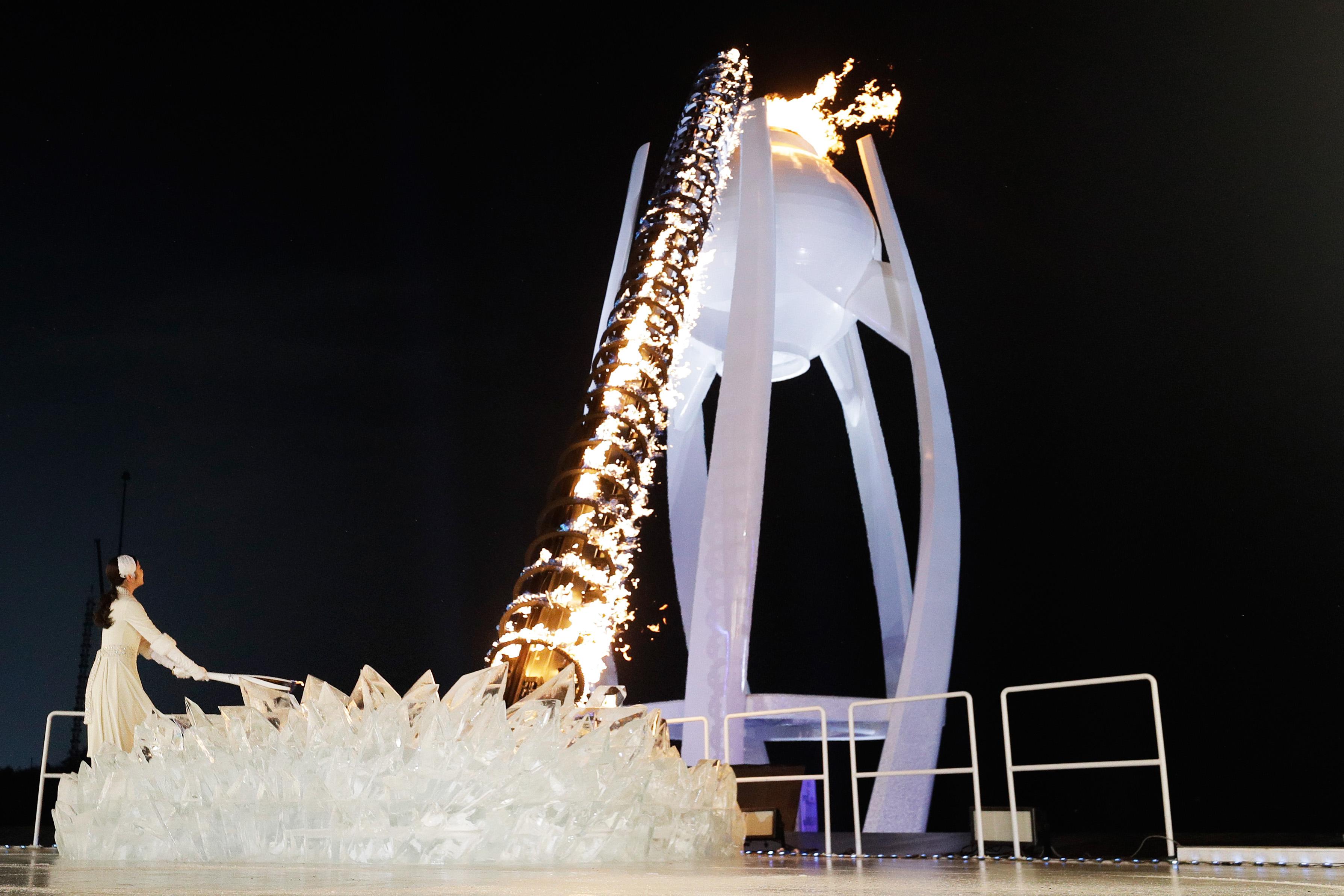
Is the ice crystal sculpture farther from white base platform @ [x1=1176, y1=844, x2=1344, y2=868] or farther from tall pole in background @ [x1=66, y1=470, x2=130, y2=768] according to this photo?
tall pole in background @ [x1=66, y1=470, x2=130, y2=768]

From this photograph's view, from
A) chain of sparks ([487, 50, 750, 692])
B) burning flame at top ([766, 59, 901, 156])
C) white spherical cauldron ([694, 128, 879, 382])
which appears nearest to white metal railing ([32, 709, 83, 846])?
chain of sparks ([487, 50, 750, 692])

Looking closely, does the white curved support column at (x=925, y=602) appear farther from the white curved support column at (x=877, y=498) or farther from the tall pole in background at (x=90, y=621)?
the tall pole in background at (x=90, y=621)

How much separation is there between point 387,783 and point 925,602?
A: 6377 mm

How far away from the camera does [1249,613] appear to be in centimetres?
1045

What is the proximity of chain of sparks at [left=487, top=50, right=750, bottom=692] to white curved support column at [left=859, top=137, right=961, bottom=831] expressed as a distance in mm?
2071

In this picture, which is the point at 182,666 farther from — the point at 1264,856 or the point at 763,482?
the point at 763,482

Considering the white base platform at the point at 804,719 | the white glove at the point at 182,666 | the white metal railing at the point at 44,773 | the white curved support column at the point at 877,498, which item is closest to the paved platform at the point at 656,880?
the white glove at the point at 182,666

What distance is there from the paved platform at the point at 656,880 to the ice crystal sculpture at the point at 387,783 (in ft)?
0.72

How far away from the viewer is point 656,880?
7.36 ft

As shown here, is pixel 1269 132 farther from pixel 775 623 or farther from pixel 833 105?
pixel 775 623

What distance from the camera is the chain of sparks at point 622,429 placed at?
721cm

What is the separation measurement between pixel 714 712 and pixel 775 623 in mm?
7608

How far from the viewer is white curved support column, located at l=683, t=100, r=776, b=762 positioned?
25.2 feet

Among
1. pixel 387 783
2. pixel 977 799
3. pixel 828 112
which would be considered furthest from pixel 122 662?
pixel 828 112
